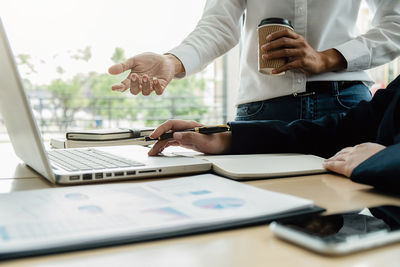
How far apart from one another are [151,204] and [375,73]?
196 inches

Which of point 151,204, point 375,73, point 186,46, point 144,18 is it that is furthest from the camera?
point 375,73

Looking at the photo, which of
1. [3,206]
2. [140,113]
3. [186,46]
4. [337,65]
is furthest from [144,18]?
[3,206]

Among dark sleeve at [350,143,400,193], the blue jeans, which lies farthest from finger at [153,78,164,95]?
dark sleeve at [350,143,400,193]

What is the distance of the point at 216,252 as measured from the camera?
1.14 feet

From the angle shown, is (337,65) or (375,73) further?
(375,73)

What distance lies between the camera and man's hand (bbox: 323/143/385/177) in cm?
68

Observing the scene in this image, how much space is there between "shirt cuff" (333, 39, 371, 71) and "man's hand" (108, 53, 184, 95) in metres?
0.46

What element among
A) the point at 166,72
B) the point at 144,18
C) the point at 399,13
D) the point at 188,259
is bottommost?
the point at 188,259

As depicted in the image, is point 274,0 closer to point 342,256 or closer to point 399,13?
point 399,13

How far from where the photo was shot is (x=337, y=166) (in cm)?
71

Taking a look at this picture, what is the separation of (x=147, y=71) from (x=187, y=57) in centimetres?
16

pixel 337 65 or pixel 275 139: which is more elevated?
pixel 337 65

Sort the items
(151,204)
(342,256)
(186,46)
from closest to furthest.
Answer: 1. (342,256)
2. (151,204)
3. (186,46)

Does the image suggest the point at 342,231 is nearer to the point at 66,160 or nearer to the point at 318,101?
the point at 66,160
